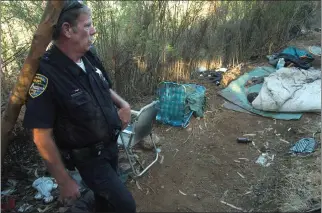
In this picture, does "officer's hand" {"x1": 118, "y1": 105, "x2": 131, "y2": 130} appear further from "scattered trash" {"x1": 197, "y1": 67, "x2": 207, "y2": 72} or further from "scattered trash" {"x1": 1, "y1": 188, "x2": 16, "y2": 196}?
"scattered trash" {"x1": 197, "y1": 67, "x2": 207, "y2": 72}

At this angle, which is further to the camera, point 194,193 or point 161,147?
point 161,147

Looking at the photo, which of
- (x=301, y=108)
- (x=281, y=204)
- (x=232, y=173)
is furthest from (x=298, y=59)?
(x=281, y=204)

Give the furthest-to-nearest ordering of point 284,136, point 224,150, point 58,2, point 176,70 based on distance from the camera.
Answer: point 176,70, point 284,136, point 224,150, point 58,2

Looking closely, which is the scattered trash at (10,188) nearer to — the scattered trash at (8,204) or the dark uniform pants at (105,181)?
the scattered trash at (8,204)

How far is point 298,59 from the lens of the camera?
655 cm

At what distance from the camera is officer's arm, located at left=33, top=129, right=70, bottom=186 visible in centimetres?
205

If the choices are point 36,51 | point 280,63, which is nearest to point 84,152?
point 36,51

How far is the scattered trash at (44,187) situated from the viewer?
11.0 ft

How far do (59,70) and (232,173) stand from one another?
2.61 m

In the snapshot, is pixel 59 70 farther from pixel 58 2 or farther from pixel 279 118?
pixel 279 118

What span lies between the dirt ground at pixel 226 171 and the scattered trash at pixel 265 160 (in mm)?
59

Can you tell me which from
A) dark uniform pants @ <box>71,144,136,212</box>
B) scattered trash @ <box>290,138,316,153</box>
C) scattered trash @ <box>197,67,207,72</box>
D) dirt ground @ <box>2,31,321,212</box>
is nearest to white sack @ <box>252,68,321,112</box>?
dirt ground @ <box>2,31,321,212</box>

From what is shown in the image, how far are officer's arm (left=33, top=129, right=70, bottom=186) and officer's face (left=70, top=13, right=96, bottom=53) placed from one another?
23.8 inches

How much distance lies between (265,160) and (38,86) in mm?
3126
